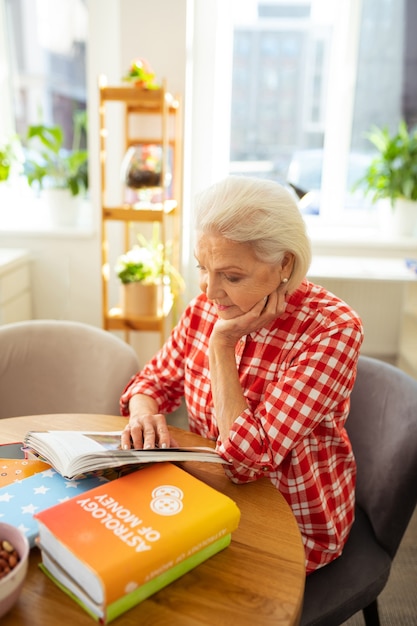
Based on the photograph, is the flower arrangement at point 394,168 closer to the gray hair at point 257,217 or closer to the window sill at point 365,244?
the window sill at point 365,244

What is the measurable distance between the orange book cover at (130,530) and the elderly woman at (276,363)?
0.19 meters

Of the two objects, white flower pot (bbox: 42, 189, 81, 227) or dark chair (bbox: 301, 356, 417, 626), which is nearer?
dark chair (bbox: 301, 356, 417, 626)

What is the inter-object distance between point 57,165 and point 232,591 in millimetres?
2751

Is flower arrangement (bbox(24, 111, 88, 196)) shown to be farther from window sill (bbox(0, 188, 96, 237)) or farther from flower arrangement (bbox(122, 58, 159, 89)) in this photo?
flower arrangement (bbox(122, 58, 159, 89))

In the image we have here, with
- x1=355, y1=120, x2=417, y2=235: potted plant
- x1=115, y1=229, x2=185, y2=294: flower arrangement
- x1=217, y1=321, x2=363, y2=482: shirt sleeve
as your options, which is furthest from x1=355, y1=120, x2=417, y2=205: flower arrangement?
x1=217, y1=321, x2=363, y2=482: shirt sleeve

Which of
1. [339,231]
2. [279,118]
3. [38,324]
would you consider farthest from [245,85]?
[38,324]

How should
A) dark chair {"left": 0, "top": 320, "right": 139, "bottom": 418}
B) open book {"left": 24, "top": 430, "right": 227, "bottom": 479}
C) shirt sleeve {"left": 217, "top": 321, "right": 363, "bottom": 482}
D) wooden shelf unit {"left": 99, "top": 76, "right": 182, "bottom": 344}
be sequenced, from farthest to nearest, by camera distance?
wooden shelf unit {"left": 99, "top": 76, "right": 182, "bottom": 344}, dark chair {"left": 0, "top": 320, "right": 139, "bottom": 418}, shirt sleeve {"left": 217, "top": 321, "right": 363, "bottom": 482}, open book {"left": 24, "top": 430, "right": 227, "bottom": 479}

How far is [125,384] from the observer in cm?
151

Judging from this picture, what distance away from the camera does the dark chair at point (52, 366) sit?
1570mm

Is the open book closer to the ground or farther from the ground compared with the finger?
farther from the ground

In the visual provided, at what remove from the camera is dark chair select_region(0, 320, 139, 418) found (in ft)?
5.15

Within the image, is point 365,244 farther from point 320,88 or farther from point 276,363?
point 276,363

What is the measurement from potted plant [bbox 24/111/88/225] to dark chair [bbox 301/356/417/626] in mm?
2185

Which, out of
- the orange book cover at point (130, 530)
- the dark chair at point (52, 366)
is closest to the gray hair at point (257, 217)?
the orange book cover at point (130, 530)
